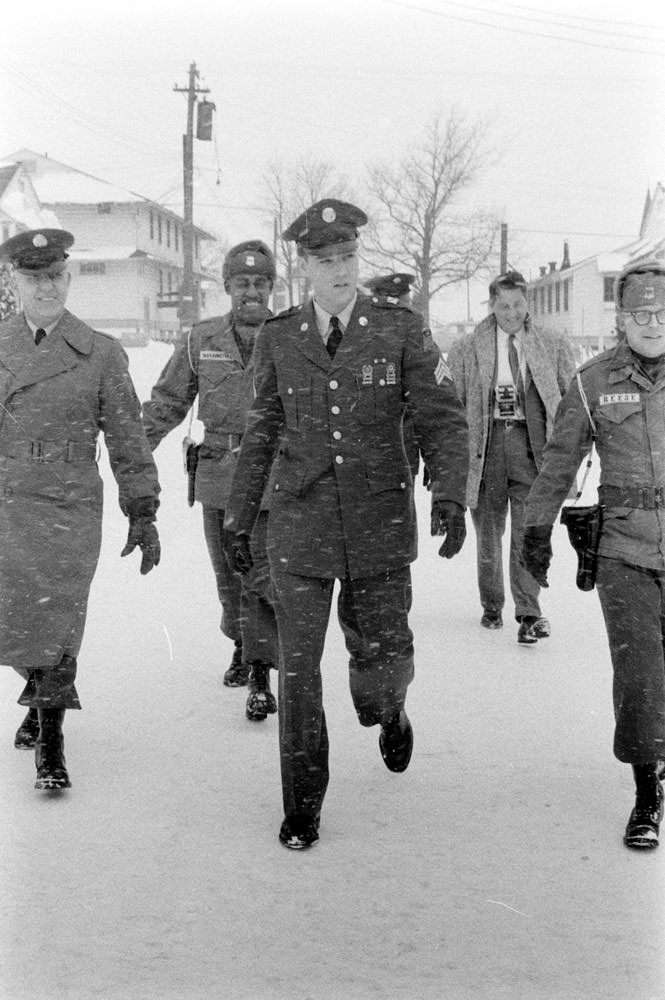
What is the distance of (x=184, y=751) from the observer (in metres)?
5.82

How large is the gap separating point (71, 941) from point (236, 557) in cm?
177

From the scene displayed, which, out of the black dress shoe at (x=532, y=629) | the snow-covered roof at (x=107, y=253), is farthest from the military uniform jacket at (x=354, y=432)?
the snow-covered roof at (x=107, y=253)

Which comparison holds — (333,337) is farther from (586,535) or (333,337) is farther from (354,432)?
(586,535)

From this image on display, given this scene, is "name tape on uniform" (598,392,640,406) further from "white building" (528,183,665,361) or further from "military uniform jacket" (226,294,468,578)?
"white building" (528,183,665,361)

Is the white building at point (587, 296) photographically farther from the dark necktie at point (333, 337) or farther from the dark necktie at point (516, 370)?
the dark necktie at point (333, 337)

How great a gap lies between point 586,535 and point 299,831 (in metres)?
1.49

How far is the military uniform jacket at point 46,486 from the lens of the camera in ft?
17.9

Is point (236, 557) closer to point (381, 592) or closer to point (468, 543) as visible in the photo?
point (381, 592)

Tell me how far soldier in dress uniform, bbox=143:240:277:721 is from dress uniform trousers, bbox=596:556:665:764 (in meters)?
2.16

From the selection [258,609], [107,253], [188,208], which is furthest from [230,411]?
[107,253]

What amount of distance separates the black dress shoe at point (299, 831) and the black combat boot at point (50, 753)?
1065mm

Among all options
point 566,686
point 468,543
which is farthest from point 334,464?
point 468,543

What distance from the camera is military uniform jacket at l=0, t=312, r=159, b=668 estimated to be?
5469mm

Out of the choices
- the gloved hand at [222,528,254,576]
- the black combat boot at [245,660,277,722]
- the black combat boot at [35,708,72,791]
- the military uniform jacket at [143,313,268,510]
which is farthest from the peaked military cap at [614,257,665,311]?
the black combat boot at [35,708,72,791]
